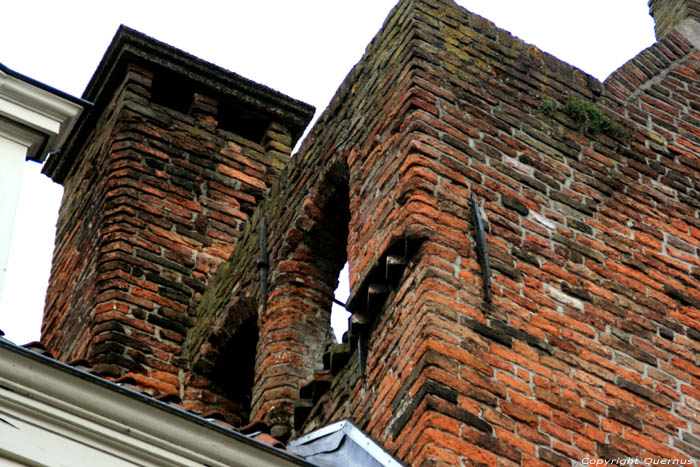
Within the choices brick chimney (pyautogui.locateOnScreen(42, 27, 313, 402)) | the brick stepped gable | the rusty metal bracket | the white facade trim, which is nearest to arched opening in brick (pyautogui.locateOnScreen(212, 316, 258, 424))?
the brick stepped gable

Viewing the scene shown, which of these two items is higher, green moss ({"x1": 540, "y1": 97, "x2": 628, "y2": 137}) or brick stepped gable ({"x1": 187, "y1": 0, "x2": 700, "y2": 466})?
green moss ({"x1": 540, "y1": 97, "x2": 628, "y2": 137})

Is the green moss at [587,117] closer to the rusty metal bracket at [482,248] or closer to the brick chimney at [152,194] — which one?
the rusty metal bracket at [482,248]

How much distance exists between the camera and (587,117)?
9742 millimetres

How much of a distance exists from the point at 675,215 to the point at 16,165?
4.32m

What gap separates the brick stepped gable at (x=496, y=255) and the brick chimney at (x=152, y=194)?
0.64m

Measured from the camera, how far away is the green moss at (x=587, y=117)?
9.68 m

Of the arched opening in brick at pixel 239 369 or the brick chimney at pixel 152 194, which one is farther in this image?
the brick chimney at pixel 152 194

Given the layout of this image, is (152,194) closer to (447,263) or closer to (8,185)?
(447,263)

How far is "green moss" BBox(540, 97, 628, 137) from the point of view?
9680 millimetres

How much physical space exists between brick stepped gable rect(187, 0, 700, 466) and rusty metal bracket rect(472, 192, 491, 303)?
0.15 ft

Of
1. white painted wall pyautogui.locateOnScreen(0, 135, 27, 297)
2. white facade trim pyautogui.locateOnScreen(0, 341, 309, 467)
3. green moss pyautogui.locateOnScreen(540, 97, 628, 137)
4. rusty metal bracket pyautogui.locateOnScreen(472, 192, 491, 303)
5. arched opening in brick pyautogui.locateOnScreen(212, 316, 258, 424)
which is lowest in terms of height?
white facade trim pyautogui.locateOnScreen(0, 341, 309, 467)

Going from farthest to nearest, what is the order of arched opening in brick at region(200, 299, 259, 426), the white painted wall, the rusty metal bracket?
arched opening in brick at region(200, 299, 259, 426), the rusty metal bracket, the white painted wall

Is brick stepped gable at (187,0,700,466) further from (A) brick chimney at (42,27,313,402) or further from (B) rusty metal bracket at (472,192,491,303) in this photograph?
(A) brick chimney at (42,27,313,402)

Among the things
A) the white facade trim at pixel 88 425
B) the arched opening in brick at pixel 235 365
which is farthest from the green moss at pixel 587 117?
the white facade trim at pixel 88 425
